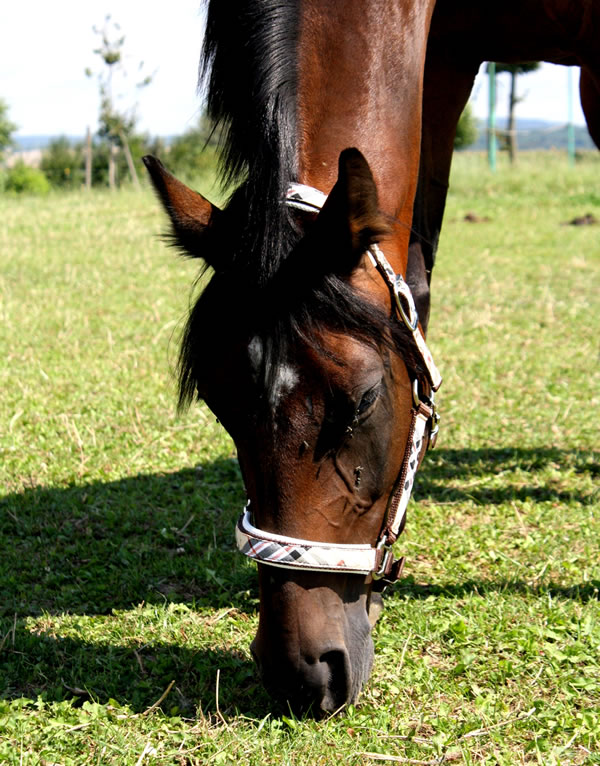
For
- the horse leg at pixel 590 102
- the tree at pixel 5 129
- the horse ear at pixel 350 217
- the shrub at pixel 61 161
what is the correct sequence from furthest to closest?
1. the tree at pixel 5 129
2. the shrub at pixel 61 161
3. the horse leg at pixel 590 102
4. the horse ear at pixel 350 217

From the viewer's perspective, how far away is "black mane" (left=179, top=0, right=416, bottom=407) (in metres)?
1.83

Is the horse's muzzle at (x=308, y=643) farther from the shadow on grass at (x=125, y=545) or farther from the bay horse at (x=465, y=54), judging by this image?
the bay horse at (x=465, y=54)

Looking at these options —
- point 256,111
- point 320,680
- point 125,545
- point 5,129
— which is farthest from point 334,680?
point 5,129

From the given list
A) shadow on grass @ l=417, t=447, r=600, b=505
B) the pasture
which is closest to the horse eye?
the pasture

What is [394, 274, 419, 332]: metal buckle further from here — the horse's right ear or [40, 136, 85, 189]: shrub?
[40, 136, 85, 189]: shrub

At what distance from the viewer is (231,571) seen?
3041mm

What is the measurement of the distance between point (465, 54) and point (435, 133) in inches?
12.9

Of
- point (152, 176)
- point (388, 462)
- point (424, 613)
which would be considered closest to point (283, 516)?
point (388, 462)

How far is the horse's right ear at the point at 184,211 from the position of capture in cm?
195

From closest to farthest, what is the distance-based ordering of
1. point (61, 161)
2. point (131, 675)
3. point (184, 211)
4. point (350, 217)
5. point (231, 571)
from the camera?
point (350, 217) < point (184, 211) < point (131, 675) < point (231, 571) < point (61, 161)

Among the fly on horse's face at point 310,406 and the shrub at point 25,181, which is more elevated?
the shrub at point 25,181

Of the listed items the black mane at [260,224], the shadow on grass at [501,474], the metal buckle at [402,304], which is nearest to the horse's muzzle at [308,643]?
the black mane at [260,224]

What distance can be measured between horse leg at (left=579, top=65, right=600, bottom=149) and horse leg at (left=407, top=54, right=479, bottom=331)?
57 cm

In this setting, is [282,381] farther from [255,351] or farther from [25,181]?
[25,181]
